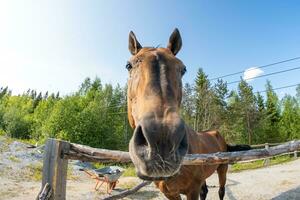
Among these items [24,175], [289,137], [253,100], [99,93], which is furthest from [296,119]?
[24,175]

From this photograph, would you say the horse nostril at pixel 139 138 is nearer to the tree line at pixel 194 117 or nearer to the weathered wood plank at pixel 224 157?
the weathered wood plank at pixel 224 157

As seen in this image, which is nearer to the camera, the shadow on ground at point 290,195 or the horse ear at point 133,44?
the horse ear at point 133,44

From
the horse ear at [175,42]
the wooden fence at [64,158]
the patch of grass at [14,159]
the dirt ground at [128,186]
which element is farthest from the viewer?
the patch of grass at [14,159]

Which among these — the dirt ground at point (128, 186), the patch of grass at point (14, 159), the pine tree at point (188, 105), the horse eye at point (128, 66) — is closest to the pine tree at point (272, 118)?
the pine tree at point (188, 105)

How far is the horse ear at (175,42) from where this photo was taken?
2910mm

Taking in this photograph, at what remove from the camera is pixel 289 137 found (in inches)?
1560

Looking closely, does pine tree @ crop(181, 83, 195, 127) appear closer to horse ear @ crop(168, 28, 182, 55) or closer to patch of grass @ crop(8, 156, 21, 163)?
patch of grass @ crop(8, 156, 21, 163)

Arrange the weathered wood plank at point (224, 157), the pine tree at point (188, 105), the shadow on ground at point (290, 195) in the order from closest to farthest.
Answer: the weathered wood plank at point (224, 157) → the shadow on ground at point (290, 195) → the pine tree at point (188, 105)

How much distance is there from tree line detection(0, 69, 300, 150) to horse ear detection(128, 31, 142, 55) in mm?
25707

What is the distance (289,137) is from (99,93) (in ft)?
96.1

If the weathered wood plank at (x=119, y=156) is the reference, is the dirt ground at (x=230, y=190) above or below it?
below

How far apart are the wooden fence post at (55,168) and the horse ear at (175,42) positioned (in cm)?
149

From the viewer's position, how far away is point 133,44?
299 cm

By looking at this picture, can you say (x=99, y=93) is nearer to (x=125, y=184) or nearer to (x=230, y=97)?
(x=230, y=97)
